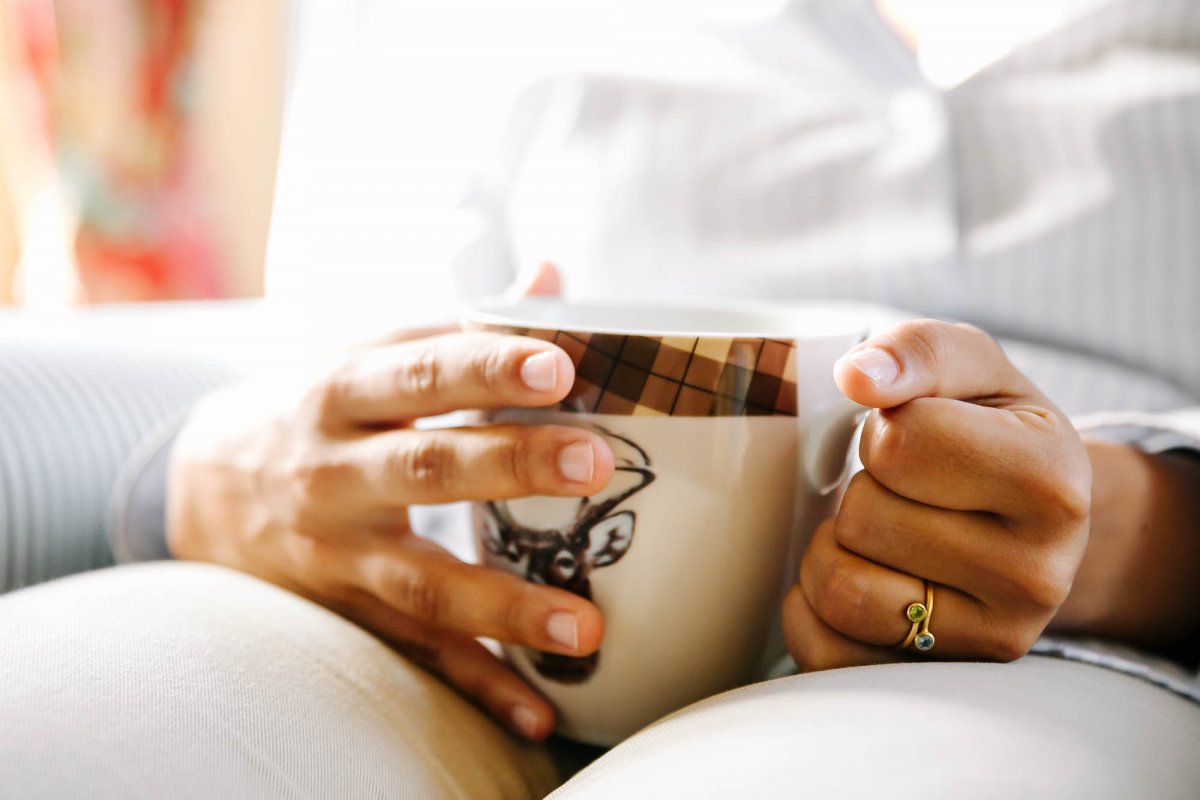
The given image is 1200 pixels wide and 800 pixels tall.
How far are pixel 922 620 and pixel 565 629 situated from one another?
0.14 metres

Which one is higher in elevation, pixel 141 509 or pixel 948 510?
pixel 948 510

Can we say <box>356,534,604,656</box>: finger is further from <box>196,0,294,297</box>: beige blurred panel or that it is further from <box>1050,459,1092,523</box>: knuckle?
<box>196,0,294,297</box>: beige blurred panel

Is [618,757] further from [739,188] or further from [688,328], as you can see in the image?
[739,188]

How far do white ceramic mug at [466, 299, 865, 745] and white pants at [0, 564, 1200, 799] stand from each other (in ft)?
0.14

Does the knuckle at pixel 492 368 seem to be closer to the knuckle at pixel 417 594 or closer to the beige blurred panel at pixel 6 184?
the knuckle at pixel 417 594

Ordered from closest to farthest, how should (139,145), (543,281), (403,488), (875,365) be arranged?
(875,365) → (403,488) → (543,281) → (139,145)

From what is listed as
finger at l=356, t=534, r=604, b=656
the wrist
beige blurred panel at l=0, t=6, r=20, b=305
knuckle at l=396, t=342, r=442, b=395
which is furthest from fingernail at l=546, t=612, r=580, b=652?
beige blurred panel at l=0, t=6, r=20, b=305

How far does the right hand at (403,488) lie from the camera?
0.37 metres

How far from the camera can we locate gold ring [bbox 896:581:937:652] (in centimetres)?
36

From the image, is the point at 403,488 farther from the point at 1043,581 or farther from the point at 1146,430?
the point at 1146,430

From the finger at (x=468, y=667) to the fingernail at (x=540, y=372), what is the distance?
146 mm

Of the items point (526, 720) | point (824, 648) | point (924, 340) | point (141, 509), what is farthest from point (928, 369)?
point (141, 509)

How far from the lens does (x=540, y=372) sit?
0.35 meters

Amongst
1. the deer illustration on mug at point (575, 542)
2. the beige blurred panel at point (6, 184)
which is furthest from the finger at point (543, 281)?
the beige blurred panel at point (6, 184)
